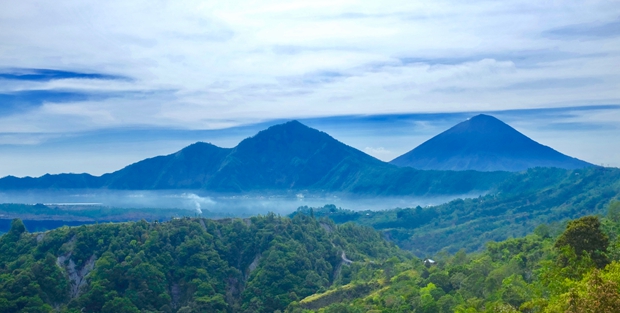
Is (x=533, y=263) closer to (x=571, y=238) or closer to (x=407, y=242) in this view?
(x=571, y=238)

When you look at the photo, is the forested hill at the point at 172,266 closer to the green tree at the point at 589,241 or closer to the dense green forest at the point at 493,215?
the green tree at the point at 589,241

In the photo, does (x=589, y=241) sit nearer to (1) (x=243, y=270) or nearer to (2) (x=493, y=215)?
(1) (x=243, y=270)

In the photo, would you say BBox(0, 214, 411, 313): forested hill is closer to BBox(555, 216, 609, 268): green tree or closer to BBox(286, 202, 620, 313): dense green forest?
BBox(286, 202, 620, 313): dense green forest

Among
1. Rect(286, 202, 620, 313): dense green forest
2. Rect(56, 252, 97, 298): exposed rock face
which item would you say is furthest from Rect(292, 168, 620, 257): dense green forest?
Rect(56, 252, 97, 298): exposed rock face

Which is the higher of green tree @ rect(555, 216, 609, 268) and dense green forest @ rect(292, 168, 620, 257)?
green tree @ rect(555, 216, 609, 268)

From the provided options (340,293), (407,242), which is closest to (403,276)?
(340,293)

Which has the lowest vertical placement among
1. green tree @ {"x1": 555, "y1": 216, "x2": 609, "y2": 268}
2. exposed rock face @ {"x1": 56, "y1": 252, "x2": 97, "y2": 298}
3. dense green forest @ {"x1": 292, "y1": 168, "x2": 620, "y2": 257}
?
dense green forest @ {"x1": 292, "y1": 168, "x2": 620, "y2": 257}
